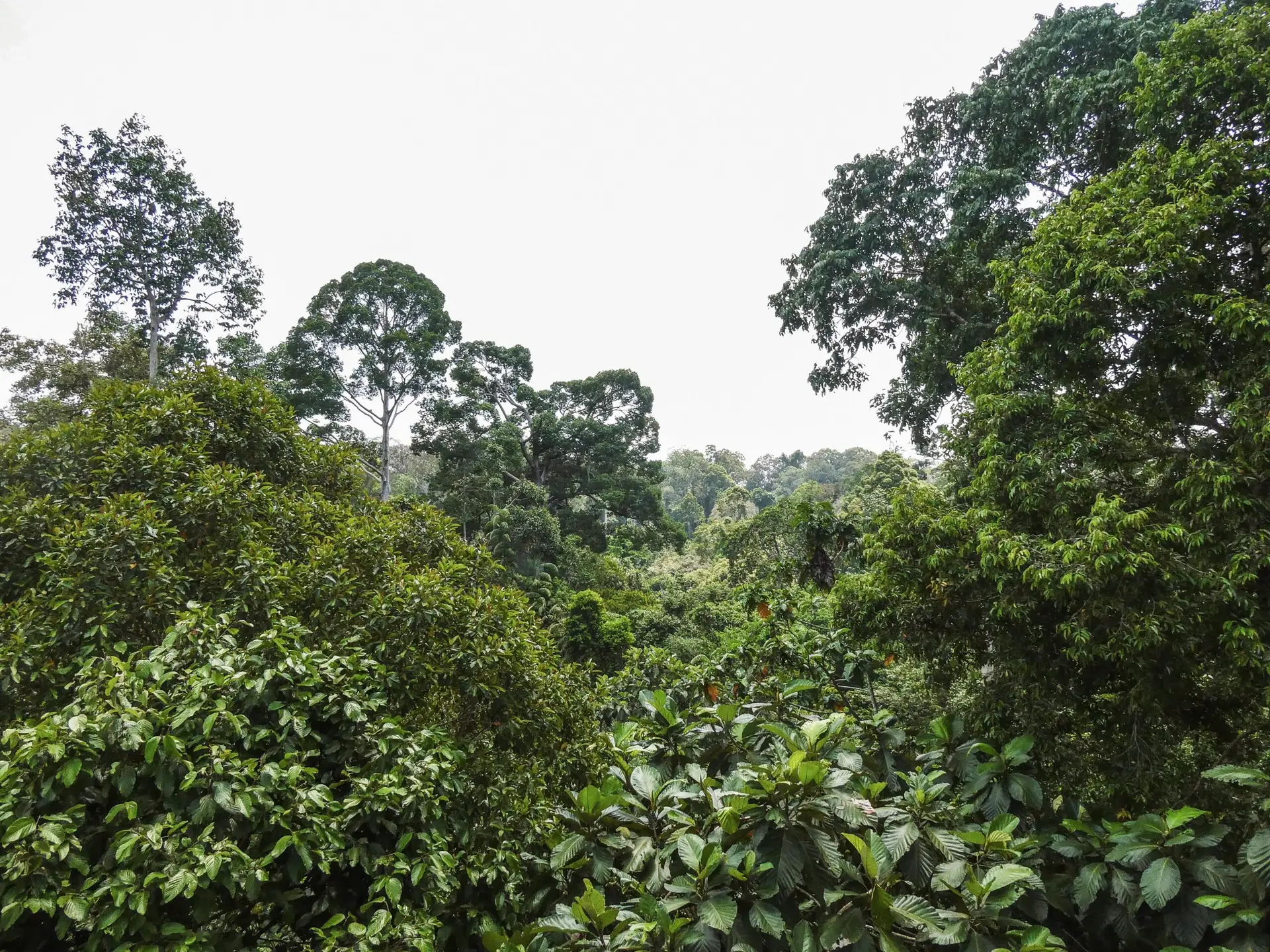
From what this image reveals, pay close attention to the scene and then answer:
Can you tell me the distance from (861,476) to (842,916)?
103 ft

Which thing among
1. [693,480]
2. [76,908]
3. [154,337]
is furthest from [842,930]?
[693,480]

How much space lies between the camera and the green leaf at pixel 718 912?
5.70ft

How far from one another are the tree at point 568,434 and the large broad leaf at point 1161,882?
19.3m

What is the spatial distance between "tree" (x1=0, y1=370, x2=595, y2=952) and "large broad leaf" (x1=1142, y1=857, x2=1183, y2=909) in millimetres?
2256

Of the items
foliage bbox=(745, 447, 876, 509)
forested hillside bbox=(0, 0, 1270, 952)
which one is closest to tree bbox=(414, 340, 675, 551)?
forested hillside bbox=(0, 0, 1270, 952)

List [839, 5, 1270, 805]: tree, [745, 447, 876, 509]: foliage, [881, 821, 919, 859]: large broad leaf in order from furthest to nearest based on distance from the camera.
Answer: [745, 447, 876, 509]: foliage
[839, 5, 1270, 805]: tree
[881, 821, 919, 859]: large broad leaf

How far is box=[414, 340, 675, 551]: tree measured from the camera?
2072 cm

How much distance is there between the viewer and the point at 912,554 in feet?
13.9

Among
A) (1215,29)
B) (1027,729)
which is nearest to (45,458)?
(1027,729)

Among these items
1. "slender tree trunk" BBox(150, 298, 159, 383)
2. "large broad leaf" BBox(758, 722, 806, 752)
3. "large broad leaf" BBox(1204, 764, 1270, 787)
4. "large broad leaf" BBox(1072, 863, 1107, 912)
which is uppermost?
"slender tree trunk" BBox(150, 298, 159, 383)

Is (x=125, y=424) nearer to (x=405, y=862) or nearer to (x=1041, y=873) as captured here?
(x=405, y=862)

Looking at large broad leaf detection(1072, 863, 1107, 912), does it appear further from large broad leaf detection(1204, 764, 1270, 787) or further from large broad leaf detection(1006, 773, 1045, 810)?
large broad leaf detection(1204, 764, 1270, 787)

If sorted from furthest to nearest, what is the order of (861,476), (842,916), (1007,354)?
(861,476), (1007,354), (842,916)

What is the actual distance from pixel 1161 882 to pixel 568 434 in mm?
21530
